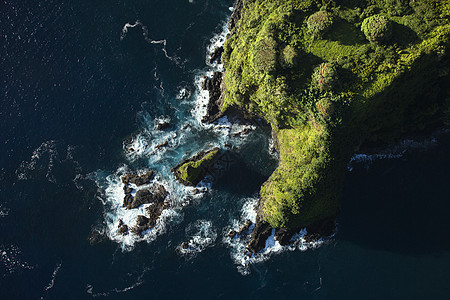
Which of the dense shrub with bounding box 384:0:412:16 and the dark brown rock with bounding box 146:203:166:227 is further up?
the dense shrub with bounding box 384:0:412:16

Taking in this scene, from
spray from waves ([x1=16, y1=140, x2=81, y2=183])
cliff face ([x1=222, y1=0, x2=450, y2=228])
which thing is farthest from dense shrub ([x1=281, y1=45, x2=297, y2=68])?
spray from waves ([x1=16, y1=140, x2=81, y2=183])

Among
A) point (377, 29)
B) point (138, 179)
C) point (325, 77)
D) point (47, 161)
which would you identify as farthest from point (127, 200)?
point (377, 29)

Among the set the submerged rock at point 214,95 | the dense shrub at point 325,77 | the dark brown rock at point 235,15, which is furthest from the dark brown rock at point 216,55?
the dense shrub at point 325,77

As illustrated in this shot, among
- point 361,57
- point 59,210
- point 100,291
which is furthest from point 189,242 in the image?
point 361,57

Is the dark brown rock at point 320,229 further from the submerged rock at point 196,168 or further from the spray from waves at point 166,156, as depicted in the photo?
the submerged rock at point 196,168

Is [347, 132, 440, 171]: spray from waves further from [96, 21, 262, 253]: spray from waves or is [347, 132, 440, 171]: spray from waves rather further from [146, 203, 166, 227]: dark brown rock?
[146, 203, 166, 227]: dark brown rock

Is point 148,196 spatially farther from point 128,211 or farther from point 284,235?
point 284,235

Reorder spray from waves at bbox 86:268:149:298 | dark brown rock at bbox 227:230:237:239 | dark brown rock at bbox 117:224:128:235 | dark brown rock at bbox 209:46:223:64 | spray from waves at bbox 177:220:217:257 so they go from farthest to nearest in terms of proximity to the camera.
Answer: dark brown rock at bbox 209:46:223:64 → dark brown rock at bbox 117:224:128:235 → spray from waves at bbox 177:220:217:257 → dark brown rock at bbox 227:230:237:239 → spray from waves at bbox 86:268:149:298
